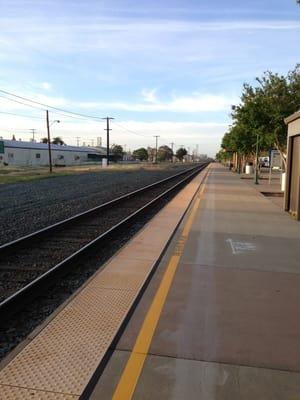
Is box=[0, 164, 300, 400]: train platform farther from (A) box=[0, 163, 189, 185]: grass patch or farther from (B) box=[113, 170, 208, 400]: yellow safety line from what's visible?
(A) box=[0, 163, 189, 185]: grass patch

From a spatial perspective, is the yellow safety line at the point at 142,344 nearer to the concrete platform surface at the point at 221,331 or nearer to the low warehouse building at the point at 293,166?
the concrete platform surface at the point at 221,331

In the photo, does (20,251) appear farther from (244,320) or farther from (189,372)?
(189,372)

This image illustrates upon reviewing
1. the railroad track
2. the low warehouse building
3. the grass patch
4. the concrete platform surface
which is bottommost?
the grass patch

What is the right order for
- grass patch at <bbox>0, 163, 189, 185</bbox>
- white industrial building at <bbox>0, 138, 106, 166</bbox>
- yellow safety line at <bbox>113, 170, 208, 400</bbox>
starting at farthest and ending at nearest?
white industrial building at <bbox>0, 138, 106, 166</bbox> → grass patch at <bbox>0, 163, 189, 185</bbox> → yellow safety line at <bbox>113, 170, 208, 400</bbox>

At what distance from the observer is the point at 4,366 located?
3.89m

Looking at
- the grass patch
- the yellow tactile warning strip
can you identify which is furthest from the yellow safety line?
the grass patch

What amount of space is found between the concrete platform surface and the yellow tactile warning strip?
17 cm

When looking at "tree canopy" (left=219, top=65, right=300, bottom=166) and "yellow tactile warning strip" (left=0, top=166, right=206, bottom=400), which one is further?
"tree canopy" (left=219, top=65, right=300, bottom=166)

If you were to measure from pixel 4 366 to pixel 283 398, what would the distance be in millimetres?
2204

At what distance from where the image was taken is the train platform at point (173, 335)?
357 centimetres

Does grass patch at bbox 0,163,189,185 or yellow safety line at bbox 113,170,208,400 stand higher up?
yellow safety line at bbox 113,170,208,400

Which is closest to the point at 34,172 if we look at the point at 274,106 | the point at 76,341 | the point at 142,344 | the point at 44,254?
the point at 274,106

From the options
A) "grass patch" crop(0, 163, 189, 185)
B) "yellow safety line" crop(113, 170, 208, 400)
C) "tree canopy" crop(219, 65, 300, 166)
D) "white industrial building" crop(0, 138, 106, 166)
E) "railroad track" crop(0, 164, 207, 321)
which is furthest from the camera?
"white industrial building" crop(0, 138, 106, 166)

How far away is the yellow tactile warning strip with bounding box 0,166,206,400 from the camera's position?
3.56 m
